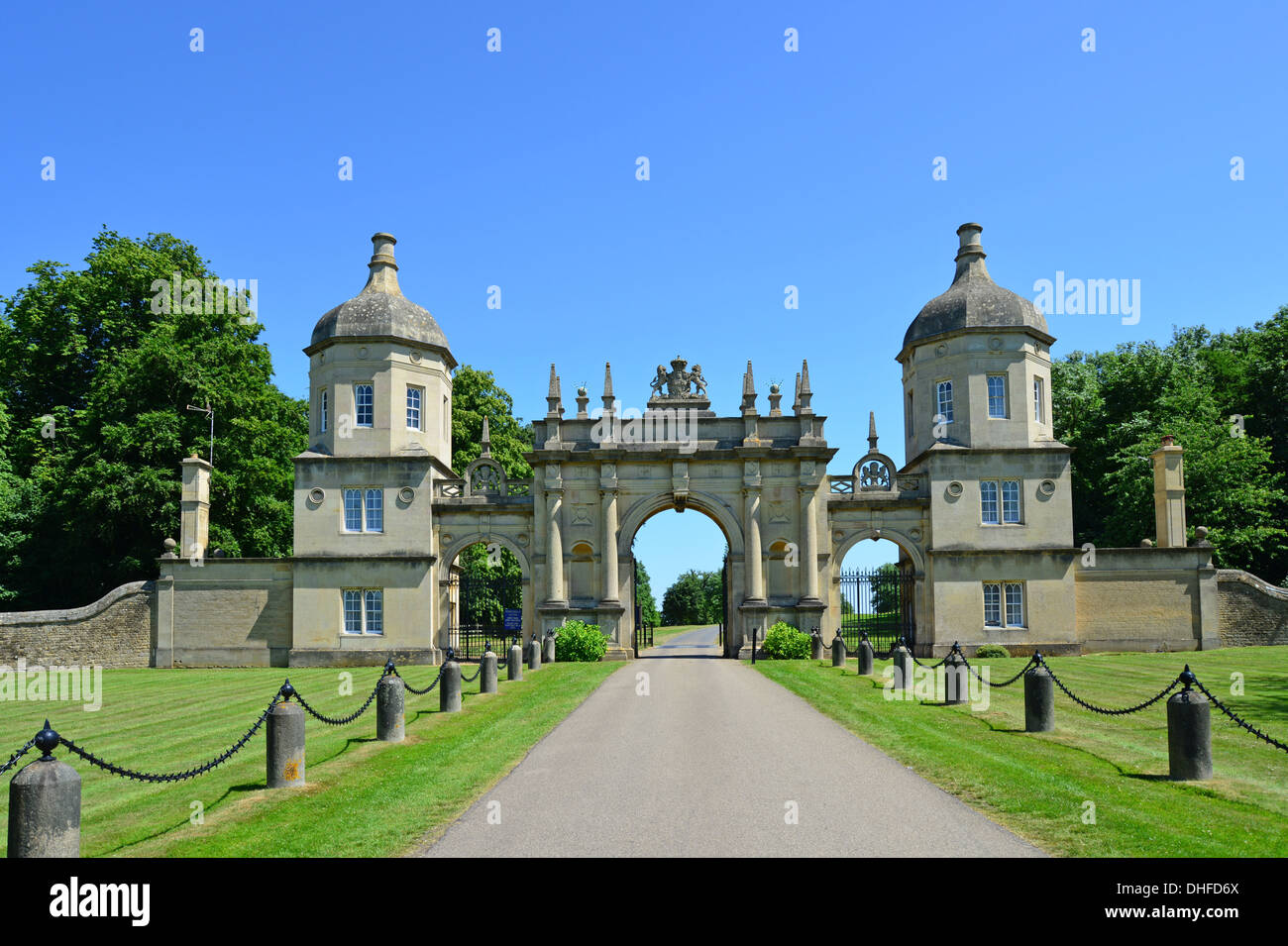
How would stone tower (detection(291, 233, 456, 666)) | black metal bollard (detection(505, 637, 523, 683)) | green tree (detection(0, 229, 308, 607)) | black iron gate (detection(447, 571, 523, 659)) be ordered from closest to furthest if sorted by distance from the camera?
black metal bollard (detection(505, 637, 523, 683)) → stone tower (detection(291, 233, 456, 666)) → black iron gate (detection(447, 571, 523, 659)) → green tree (detection(0, 229, 308, 607))

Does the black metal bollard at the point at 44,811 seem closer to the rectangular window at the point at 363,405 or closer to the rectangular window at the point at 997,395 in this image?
the rectangular window at the point at 363,405

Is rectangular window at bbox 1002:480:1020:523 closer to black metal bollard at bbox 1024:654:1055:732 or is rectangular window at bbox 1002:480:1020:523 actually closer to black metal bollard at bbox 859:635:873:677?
black metal bollard at bbox 859:635:873:677

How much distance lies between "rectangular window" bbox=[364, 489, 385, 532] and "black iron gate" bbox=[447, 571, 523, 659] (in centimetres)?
333

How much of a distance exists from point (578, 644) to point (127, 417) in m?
21.2

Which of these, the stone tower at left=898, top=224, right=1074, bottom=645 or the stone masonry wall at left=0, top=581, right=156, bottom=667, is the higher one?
the stone tower at left=898, top=224, right=1074, bottom=645

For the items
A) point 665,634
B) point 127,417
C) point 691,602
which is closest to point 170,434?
point 127,417

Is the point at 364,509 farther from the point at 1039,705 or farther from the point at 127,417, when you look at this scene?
the point at 1039,705

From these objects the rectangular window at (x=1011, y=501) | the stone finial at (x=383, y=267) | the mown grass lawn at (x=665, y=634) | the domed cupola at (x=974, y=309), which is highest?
the stone finial at (x=383, y=267)

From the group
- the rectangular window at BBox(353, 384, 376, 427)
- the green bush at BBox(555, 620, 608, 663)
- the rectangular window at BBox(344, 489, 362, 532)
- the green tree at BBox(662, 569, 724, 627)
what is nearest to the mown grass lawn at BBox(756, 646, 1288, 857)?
the green bush at BBox(555, 620, 608, 663)

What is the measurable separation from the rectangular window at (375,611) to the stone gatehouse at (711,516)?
0.07 meters

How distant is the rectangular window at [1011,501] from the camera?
34000 mm

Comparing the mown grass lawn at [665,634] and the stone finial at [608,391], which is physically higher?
the stone finial at [608,391]

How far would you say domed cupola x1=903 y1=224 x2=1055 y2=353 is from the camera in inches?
1348

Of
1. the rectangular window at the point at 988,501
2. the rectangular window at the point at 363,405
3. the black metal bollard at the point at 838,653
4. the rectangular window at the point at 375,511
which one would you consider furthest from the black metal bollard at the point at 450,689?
the rectangular window at the point at 988,501
